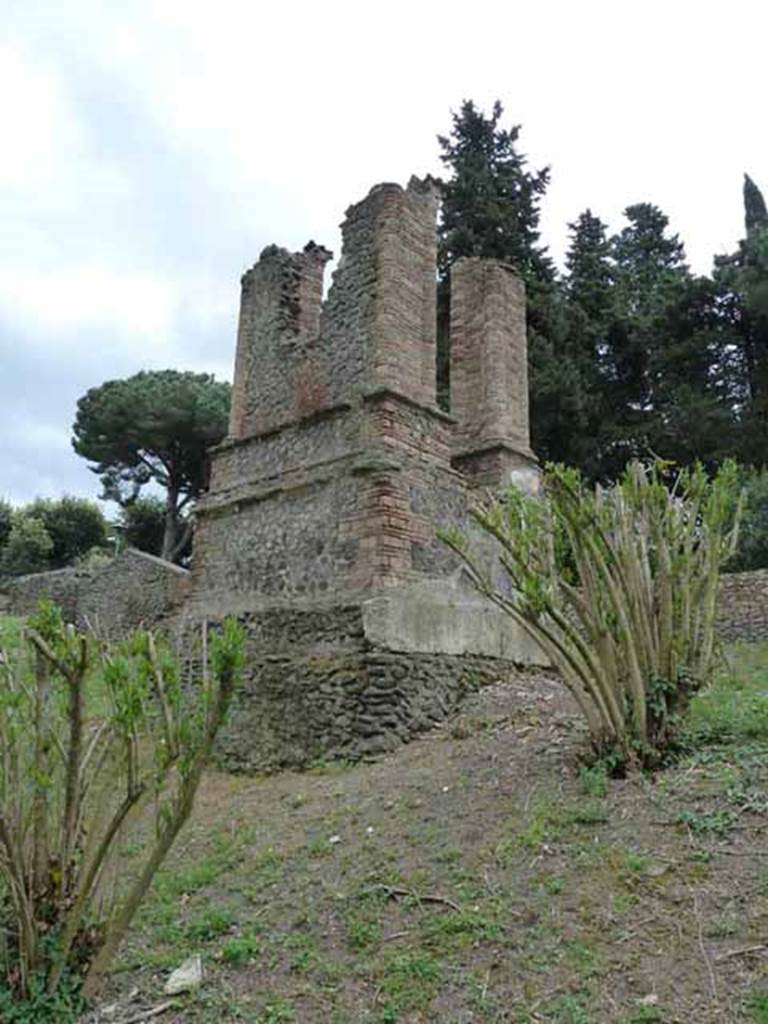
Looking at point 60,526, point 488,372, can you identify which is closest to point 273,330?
point 488,372

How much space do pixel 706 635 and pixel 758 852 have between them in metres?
1.55

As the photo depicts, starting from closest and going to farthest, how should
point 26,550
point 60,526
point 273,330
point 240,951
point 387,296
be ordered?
point 240,951, point 387,296, point 273,330, point 26,550, point 60,526

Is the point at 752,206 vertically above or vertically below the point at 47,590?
above

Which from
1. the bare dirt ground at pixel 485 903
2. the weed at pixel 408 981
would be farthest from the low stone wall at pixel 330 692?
the weed at pixel 408 981

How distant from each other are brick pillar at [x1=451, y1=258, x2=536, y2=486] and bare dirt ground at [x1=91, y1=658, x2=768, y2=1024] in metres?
4.07

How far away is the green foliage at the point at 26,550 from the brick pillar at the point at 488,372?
1788 centimetres

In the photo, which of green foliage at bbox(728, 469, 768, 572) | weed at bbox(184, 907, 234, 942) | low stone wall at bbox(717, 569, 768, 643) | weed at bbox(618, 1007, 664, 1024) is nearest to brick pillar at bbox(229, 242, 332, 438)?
weed at bbox(184, 907, 234, 942)

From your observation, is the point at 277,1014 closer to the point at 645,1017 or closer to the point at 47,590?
the point at 645,1017

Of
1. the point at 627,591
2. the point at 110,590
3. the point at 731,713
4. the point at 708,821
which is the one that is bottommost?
the point at 708,821

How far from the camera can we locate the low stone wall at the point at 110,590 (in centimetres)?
1648

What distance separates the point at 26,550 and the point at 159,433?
17.2 ft

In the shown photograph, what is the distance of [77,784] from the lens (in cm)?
306

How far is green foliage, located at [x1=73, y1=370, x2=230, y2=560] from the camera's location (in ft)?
83.9

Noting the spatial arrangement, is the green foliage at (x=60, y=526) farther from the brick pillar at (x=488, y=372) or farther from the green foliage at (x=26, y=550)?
the brick pillar at (x=488, y=372)
